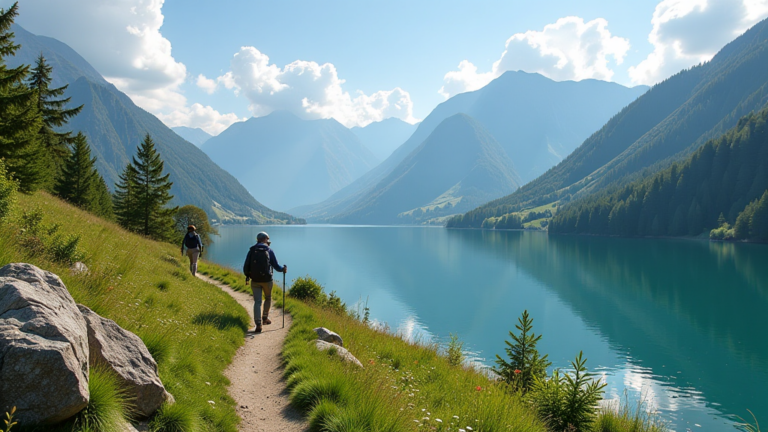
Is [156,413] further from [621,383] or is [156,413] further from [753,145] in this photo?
[753,145]

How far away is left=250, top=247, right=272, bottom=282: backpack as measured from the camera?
1456 centimetres

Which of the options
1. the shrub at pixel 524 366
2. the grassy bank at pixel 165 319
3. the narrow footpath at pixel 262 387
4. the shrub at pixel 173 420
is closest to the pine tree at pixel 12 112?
the grassy bank at pixel 165 319

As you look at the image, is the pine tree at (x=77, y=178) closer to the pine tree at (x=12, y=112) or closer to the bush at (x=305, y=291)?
the pine tree at (x=12, y=112)

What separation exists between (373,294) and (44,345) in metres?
48.1

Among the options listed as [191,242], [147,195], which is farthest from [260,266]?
[147,195]

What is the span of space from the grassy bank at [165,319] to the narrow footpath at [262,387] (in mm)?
315

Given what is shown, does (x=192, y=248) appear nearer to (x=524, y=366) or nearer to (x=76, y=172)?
(x=524, y=366)

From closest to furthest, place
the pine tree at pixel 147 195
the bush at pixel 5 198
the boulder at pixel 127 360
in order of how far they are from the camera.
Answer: the boulder at pixel 127 360
the bush at pixel 5 198
the pine tree at pixel 147 195

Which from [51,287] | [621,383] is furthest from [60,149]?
[621,383]

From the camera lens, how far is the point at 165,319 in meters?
10.5

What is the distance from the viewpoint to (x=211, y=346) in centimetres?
1047

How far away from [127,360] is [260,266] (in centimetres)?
914

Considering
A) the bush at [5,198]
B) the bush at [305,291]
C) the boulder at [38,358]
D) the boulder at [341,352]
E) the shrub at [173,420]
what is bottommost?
the bush at [305,291]

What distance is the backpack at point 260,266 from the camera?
573 inches
